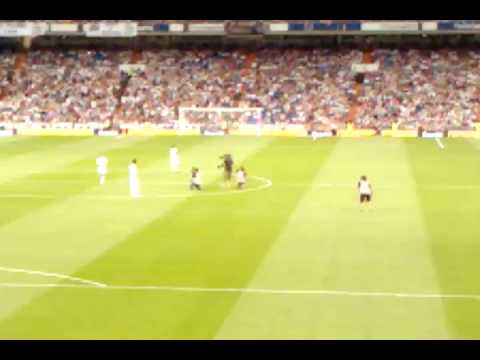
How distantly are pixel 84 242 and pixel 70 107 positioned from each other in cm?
4243

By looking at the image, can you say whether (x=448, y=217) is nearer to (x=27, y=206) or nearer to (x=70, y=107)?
(x=27, y=206)

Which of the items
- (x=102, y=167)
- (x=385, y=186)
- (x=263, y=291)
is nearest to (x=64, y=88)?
(x=102, y=167)

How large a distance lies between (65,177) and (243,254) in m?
16.2

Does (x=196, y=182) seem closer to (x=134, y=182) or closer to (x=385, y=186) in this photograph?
(x=134, y=182)

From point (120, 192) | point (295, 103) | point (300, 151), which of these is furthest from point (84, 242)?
point (295, 103)

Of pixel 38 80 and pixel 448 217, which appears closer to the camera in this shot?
pixel 448 217

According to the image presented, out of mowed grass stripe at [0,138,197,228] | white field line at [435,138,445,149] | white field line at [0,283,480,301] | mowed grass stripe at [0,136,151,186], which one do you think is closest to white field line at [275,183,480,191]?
mowed grass stripe at [0,138,197,228]

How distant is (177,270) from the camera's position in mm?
18203

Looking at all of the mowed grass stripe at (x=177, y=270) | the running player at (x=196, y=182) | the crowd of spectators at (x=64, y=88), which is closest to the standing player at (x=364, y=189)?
the mowed grass stripe at (x=177, y=270)

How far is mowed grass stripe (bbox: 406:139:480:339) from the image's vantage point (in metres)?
15.2

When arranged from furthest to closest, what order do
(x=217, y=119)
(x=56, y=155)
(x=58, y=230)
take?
(x=217, y=119) → (x=56, y=155) → (x=58, y=230)

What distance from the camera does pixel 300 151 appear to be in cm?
4506

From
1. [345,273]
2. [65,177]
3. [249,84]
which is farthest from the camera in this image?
[249,84]

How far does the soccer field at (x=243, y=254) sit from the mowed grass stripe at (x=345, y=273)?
0.04m
